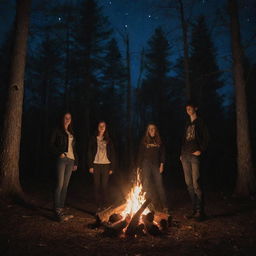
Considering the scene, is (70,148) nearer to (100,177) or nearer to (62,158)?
(62,158)

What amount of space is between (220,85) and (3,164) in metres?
22.2

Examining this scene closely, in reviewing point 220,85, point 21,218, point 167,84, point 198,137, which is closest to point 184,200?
point 198,137

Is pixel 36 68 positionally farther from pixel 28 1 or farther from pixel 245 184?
pixel 245 184

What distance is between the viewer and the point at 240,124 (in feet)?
27.0

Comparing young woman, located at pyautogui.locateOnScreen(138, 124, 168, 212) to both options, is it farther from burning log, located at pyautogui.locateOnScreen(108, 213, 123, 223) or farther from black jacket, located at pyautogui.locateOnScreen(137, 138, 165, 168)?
burning log, located at pyautogui.locateOnScreen(108, 213, 123, 223)

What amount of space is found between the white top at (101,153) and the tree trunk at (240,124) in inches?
186

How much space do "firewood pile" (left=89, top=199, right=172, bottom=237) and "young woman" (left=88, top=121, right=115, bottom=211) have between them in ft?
3.59

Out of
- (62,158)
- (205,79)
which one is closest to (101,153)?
(62,158)

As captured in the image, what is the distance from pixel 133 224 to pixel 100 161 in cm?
209

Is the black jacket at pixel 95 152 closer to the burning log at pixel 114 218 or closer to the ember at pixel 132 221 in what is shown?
the ember at pixel 132 221

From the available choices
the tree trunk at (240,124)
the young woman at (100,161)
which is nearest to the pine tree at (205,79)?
the tree trunk at (240,124)

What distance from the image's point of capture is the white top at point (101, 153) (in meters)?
6.36

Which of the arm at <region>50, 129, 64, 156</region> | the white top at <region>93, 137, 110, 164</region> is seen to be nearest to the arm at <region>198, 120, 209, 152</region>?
the white top at <region>93, 137, 110, 164</region>

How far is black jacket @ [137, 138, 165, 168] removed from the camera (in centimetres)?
649
